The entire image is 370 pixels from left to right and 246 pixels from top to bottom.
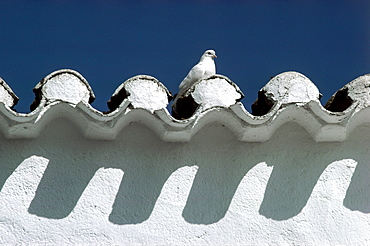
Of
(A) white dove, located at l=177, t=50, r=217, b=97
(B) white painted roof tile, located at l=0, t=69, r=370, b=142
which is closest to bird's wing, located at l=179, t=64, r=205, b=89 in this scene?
(A) white dove, located at l=177, t=50, r=217, b=97

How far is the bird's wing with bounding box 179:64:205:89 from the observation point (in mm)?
4070

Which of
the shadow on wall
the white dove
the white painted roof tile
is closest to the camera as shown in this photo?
the white painted roof tile

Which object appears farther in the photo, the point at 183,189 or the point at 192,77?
the point at 192,77

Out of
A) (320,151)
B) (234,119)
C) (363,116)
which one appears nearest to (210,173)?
(234,119)

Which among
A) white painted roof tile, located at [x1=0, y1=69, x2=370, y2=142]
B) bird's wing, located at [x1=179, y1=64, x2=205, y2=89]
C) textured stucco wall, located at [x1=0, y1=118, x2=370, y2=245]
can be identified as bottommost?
textured stucco wall, located at [x1=0, y1=118, x2=370, y2=245]

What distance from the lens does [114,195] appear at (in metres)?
3.58

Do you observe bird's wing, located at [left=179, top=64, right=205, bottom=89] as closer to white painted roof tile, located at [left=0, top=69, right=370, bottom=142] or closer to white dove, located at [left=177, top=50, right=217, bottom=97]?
white dove, located at [left=177, top=50, right=217, bottom=97]

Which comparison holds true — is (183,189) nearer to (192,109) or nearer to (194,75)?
(192,109)

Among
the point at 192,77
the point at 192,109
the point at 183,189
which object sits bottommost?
the point at 183,189

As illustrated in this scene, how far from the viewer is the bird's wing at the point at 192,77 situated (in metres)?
4.07

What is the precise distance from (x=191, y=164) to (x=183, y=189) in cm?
16

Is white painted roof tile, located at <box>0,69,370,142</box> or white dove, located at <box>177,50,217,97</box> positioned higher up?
white dove, located at <box>177,50,217,97</box>

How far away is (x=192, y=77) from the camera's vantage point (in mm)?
4082

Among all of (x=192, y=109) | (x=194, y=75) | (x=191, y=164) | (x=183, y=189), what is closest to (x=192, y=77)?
(x=194, y=75)
